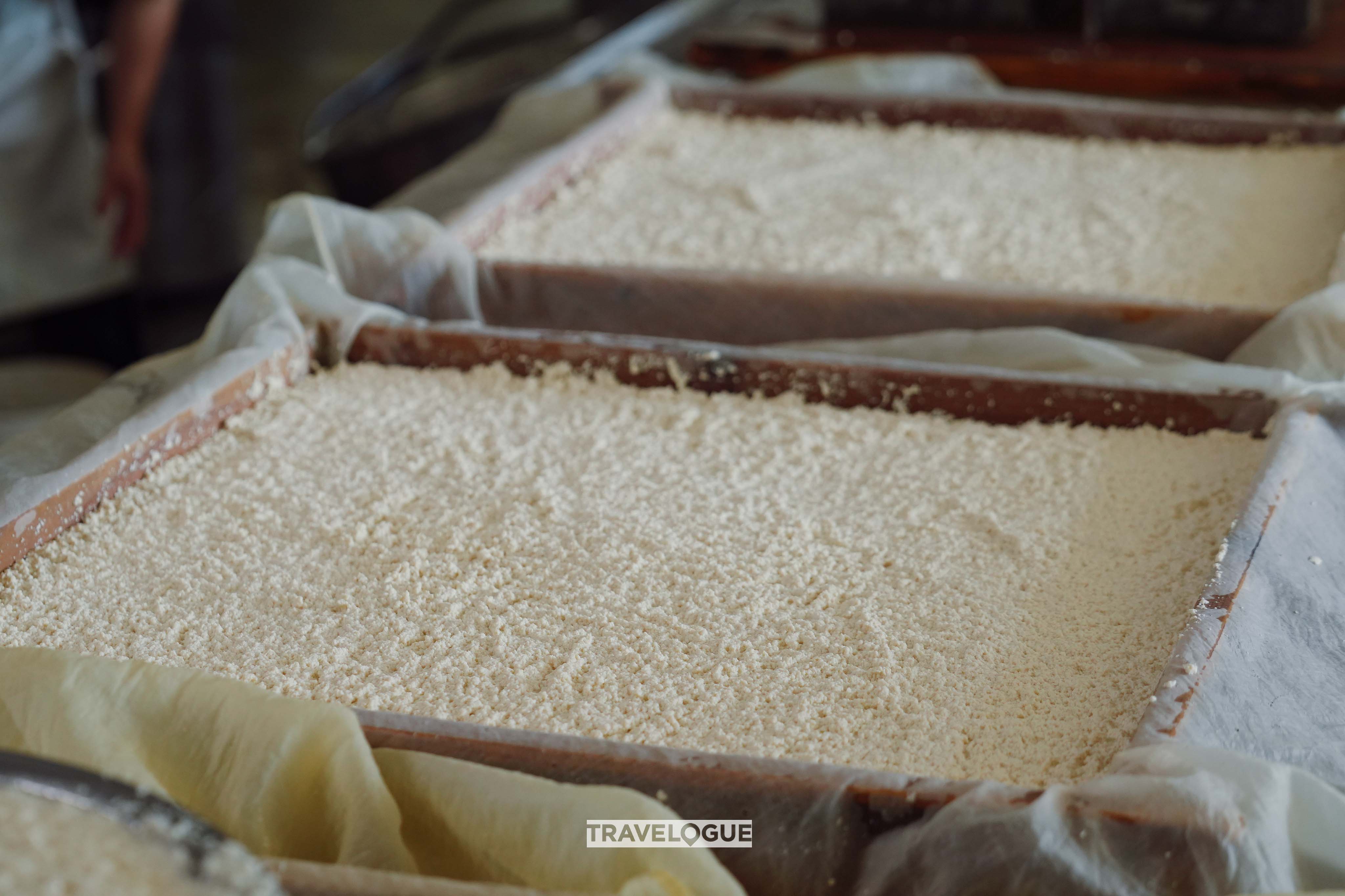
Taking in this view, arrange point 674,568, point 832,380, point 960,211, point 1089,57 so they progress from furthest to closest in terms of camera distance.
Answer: point 1089,57, point 960,211, point 832,380, point 674,568

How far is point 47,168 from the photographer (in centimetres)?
269

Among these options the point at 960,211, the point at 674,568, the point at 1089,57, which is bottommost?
the point at 674,568

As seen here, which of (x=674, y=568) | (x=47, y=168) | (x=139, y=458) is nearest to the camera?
(x=674, y=568)

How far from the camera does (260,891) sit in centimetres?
55

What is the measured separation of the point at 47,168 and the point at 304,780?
7.67 feet

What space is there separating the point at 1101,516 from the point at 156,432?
814 millimetres

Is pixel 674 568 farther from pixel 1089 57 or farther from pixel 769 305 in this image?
pixel 1089 57

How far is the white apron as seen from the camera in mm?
2561

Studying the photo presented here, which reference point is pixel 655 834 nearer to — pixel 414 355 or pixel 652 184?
pixel 414 355

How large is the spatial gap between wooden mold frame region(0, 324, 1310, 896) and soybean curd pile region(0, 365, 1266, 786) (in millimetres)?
22

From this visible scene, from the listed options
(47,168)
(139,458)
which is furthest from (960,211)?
(47,168)

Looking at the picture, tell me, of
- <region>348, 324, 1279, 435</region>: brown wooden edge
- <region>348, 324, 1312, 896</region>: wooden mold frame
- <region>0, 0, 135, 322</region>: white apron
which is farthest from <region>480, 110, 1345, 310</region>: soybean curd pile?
<region>0, 0, 135, 322</region>: white apron

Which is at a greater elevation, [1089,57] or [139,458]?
[1089,57]

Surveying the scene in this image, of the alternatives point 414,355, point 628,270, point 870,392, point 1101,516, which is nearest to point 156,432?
point 414,355
